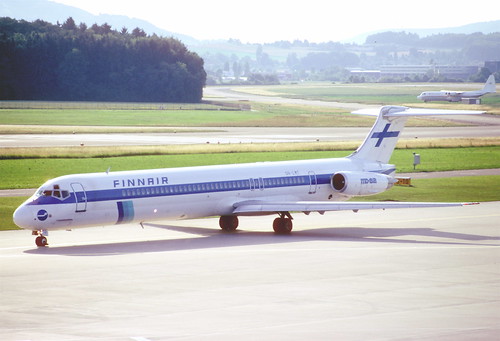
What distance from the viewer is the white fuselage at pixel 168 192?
35375 millimetres

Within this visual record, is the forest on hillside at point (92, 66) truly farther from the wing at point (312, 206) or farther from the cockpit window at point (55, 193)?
the cockpit window at point (55, 193)

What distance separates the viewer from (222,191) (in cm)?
3950

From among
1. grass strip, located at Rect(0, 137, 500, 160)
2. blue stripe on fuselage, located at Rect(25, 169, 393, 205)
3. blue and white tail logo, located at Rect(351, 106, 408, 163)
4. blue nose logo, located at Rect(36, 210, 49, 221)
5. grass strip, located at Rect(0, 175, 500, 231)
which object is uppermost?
blue and white tail logo, located at Rect(351, 106, 408, 163)

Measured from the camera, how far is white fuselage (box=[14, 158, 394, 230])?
35.4m

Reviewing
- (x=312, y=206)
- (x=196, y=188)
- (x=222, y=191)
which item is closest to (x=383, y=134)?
(x=312, y=206)

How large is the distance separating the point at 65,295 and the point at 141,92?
115490mm

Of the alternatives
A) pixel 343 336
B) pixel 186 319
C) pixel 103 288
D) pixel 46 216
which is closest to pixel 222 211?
pixel 46 216

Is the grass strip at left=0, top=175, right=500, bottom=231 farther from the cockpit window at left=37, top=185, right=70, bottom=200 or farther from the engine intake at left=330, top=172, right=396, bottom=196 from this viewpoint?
the cockpit window at left=37, top=185, right=70, bottom=200

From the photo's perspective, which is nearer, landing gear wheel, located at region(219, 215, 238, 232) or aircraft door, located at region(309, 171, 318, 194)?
landing gear wheel, located at region(219, 215, 238, 232)

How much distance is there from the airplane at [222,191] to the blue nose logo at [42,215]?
4 cm

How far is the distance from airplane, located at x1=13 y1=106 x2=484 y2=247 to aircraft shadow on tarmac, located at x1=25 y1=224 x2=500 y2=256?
903 mm

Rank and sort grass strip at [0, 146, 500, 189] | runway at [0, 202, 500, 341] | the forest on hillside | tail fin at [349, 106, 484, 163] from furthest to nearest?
1. the forest on hillside
2. grass strip at [0, 146, 500, 189]
3. tail fin at [349, 106, 484, 163]
4. runway at [0, 202, 500, 341]

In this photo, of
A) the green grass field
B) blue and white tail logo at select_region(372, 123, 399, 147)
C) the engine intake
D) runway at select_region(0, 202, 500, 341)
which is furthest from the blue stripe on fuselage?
the green grass field

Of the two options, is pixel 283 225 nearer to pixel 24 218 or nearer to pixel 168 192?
pixel 168 192
